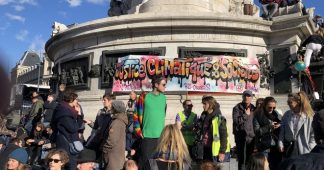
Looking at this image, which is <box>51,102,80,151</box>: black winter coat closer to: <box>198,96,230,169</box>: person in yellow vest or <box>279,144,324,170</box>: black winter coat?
<box>198,96,230,169</box>: person in yellow vest

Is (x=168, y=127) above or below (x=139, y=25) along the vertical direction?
below

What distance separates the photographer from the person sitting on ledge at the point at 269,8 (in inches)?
592

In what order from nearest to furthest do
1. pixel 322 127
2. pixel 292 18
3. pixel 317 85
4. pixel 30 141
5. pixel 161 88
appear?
pixel 322 127 → pixel 161 88 → pixel 30 141 → pixel 317 85 → pixel 292 18

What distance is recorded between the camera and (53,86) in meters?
17.8

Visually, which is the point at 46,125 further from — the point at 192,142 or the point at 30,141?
the point at 192,142

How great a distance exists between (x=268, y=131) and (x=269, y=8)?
9612 millimetres

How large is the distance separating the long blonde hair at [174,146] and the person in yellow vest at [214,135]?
2180 millimetres

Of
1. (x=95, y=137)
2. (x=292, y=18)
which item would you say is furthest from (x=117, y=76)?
(x=95, y=137)

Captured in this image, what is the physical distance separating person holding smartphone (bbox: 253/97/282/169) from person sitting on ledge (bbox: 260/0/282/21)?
8.44 metres

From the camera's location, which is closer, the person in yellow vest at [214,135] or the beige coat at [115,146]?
the beige coat at [115,146]

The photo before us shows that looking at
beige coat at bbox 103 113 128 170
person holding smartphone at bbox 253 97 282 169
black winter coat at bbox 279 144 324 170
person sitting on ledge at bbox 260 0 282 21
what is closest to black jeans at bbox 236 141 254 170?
person holding smartphone at bbox 253 97 282 169

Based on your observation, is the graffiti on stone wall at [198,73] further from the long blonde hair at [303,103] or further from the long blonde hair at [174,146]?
the long blonde hair at [174,146]

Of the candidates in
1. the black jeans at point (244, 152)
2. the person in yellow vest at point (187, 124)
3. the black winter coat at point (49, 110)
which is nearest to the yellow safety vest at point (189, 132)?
the person in yellow vest at point (187, 124)

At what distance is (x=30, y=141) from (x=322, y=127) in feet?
23.7
